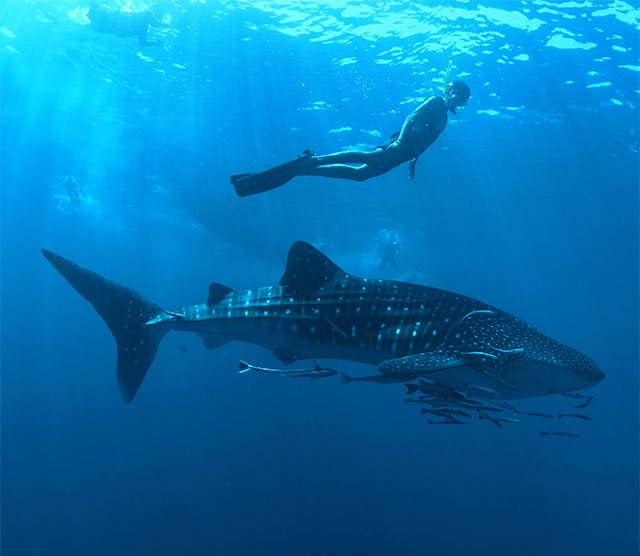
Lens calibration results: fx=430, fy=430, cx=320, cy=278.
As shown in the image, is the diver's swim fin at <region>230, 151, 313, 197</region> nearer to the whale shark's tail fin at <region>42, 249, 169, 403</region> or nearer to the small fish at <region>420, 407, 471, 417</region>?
the whale shark's tail fin at <region>42, 249, 169, 403</region>

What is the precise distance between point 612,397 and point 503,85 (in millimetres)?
53127

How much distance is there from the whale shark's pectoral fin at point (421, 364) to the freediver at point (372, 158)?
3.65 metres

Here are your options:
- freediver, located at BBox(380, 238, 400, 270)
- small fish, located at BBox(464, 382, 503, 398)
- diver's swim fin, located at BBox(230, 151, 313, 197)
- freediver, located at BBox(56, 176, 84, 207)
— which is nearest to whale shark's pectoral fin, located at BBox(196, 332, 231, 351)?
diver's swim fin, located at BBox(230, 151, 313, 197)

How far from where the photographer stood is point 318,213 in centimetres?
3422

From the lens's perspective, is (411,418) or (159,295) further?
(159,295)

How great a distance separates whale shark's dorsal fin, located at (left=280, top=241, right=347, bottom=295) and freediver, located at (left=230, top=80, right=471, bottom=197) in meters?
1.52

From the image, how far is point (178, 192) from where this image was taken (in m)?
34.4

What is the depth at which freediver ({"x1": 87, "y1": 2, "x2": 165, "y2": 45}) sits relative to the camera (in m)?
16.0

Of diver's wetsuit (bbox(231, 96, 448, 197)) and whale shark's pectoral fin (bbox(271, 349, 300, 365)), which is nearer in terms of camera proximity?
whale shark's pectoral fin (bbox(271, 349, 300, 365))

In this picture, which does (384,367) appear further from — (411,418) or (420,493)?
(411,418)

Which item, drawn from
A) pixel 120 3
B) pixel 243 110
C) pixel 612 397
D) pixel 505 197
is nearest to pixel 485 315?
pixel 120 3

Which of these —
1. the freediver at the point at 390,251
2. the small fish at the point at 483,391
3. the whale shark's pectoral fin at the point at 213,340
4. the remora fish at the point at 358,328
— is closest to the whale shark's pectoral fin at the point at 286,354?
the remora fish at the point at 358,328

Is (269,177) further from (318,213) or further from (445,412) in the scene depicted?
(318,213)

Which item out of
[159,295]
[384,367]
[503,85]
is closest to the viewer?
[384,367]
